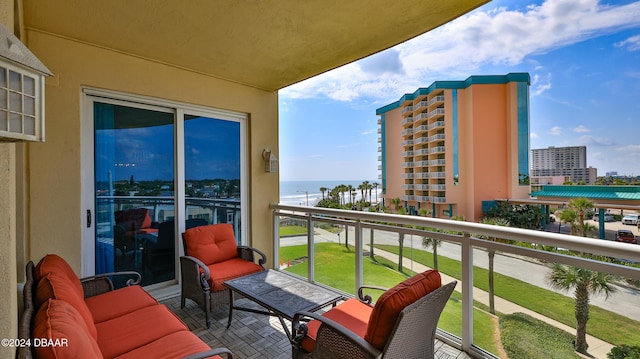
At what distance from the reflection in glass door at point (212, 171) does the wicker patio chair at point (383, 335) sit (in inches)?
103

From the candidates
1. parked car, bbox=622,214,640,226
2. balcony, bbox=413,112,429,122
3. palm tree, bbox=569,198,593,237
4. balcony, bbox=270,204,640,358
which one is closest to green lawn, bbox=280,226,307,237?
balcony, bbox=270,204,640,358

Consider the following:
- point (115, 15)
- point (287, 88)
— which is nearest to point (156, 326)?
point (115, 15)

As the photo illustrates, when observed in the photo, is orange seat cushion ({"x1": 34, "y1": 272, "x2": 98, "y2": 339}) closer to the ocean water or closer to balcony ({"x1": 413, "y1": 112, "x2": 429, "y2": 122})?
the ocean water

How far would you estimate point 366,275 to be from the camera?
320cm

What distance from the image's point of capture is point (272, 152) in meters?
4.60

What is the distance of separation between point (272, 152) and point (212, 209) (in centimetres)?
129

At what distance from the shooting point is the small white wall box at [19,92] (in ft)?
2.37

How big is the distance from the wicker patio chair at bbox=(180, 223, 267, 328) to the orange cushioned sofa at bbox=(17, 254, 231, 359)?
0.55 m

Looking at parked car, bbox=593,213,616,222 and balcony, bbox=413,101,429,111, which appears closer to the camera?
parked car, bbox=593,213,616,222

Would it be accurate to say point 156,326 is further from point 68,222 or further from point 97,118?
point 97,118

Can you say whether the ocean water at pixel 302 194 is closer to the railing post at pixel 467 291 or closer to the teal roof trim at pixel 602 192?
the railing post at pixel 467 291

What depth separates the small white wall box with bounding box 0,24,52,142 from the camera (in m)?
0.72

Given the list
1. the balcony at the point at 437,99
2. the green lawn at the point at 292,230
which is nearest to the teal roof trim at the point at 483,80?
the balcony at the point at 437,99

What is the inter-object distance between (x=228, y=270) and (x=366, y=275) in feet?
5.12
